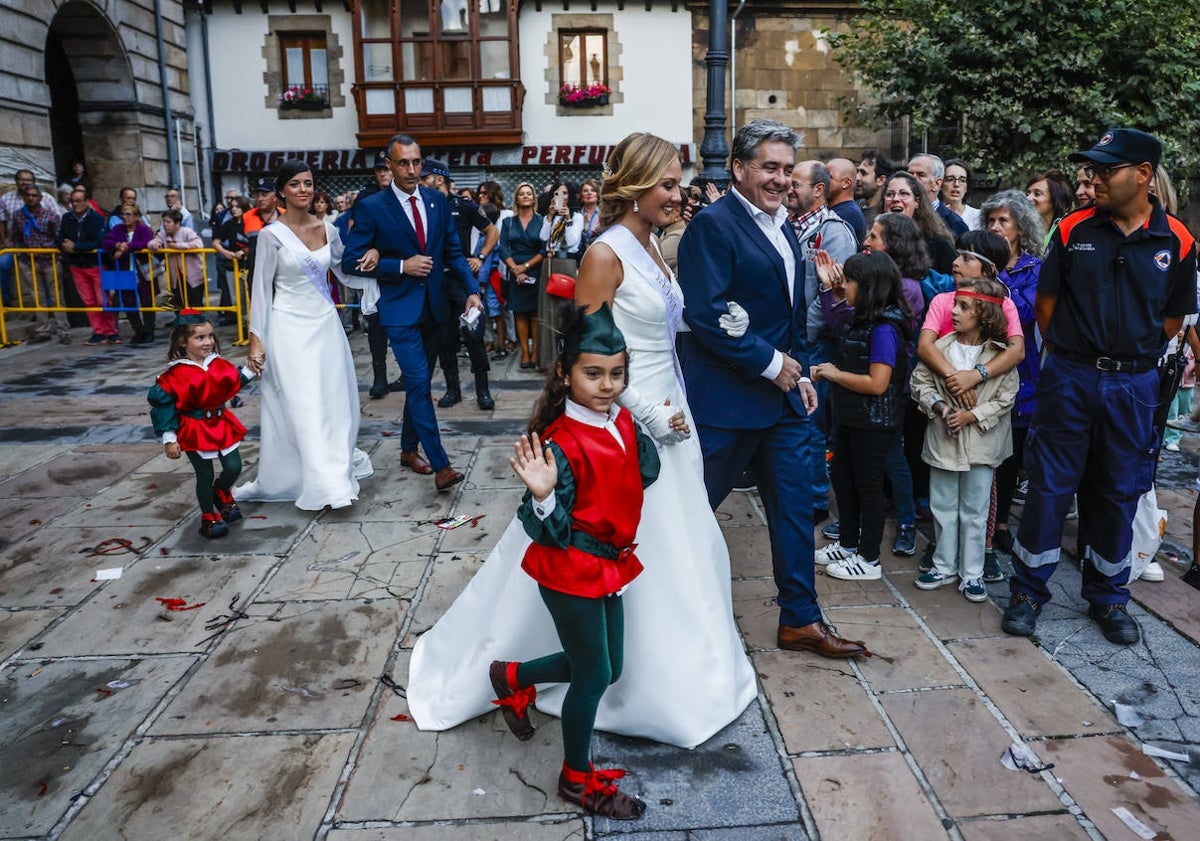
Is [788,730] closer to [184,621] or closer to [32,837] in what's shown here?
[32,837]

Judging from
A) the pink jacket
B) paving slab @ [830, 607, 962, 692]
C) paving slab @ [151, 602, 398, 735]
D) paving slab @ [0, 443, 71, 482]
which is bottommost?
paving slab @ [830, 607, 962, 692]

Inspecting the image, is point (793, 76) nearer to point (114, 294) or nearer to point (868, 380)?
point (114, 294)

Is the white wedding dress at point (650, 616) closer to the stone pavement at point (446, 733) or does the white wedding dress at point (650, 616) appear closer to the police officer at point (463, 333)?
the stone pavement at point (446, 733)

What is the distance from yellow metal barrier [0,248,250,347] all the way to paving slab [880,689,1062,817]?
1078 centimetres

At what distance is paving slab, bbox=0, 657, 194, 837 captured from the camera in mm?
3008

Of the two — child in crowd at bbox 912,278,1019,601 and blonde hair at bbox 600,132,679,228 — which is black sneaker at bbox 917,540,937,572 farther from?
blonde hair at bbox 600,132,679,228

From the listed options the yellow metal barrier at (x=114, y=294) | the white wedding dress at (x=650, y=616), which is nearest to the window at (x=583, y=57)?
the yellow metal barrier at (x=114, y=294)

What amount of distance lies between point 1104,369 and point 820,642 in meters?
1.65

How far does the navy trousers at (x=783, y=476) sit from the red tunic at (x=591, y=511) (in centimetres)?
102

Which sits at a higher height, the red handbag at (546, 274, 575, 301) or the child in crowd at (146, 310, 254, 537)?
the red handbag at (546, 274, 575, 301)

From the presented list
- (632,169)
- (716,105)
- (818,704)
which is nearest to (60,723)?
(818,704)

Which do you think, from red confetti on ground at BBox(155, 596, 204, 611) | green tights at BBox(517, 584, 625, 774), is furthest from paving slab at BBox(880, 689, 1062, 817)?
red confetti on ground at BBox(155, 596, 204, 611)

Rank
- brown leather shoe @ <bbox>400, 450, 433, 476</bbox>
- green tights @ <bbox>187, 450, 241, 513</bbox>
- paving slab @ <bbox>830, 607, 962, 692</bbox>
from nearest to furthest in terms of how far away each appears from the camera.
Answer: paving slab @ <bbox>830, 607, 962, 692</bbox> → green tights @ <bbox>187, 450, 241, 513</bbox> → brown leather shoe @ <bbox>400, 450, 433, 476</bbox>

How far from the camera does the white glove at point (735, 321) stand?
3.50 meters
